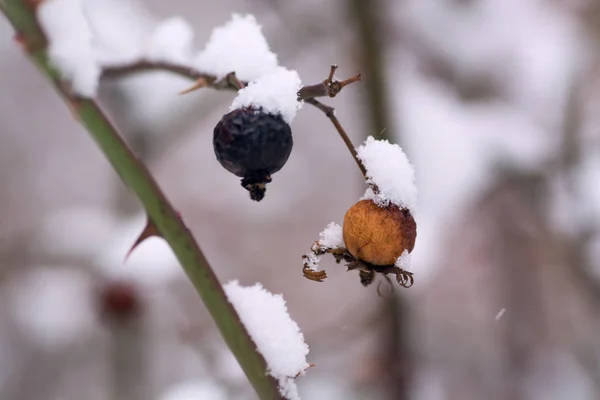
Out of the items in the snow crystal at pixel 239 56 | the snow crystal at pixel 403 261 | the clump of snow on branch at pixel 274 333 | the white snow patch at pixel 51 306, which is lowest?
the clump of snow on branch at pixel 274 333

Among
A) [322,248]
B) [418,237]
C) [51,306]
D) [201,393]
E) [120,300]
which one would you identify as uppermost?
[51,306]

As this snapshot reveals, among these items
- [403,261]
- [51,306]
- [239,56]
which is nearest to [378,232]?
[403,261]

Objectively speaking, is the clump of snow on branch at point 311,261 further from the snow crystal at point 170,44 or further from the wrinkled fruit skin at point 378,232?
the snow crystal at point 170,44

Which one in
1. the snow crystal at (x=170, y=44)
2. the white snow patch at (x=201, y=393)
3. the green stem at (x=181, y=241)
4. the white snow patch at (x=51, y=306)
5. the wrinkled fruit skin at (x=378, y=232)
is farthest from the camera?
the white snow patch at (x=51, y=306)

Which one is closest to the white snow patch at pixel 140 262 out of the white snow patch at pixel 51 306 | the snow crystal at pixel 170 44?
the white snow patch at pixel 51 306

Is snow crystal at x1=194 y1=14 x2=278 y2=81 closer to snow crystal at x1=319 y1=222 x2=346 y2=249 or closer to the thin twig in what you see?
the thin twig

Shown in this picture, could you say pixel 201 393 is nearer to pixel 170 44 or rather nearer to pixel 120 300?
pixel 120 300
